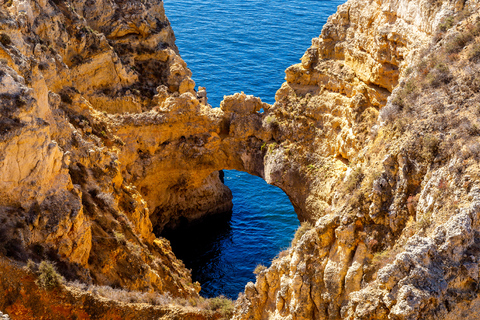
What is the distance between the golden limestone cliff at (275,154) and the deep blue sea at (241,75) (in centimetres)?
289

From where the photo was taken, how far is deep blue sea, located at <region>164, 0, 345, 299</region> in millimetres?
34219

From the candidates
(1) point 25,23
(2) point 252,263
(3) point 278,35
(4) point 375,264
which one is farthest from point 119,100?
(3) point 278,35

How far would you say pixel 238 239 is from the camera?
36.4m

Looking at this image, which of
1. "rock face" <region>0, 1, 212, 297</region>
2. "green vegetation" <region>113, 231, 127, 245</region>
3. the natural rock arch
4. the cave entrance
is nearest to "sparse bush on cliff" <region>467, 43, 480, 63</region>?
the natural rock arch

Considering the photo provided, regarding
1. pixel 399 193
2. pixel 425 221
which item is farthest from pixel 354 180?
pixel 425 221

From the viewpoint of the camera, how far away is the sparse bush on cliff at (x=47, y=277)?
16.9 metres

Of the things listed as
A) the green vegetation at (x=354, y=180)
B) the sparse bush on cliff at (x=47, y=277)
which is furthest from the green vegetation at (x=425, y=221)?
the sparse bush on cliff at (x=47, y=277)

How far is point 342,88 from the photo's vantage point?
2719 cm

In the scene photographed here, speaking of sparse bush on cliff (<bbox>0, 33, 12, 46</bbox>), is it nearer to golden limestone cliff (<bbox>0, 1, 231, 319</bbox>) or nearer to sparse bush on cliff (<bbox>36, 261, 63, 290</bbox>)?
golden limestone cliff (<bbox>0, 1, 231, 319</bbox>)

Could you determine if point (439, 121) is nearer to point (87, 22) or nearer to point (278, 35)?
point (87, 22)

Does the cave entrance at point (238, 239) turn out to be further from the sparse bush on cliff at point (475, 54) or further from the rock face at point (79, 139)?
the sparse bush on cliff at point (475, 54)

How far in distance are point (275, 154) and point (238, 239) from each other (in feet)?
31.8

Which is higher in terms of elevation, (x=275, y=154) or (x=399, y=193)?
(x=399, y=193)

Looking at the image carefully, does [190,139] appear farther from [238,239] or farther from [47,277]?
[47,277]
